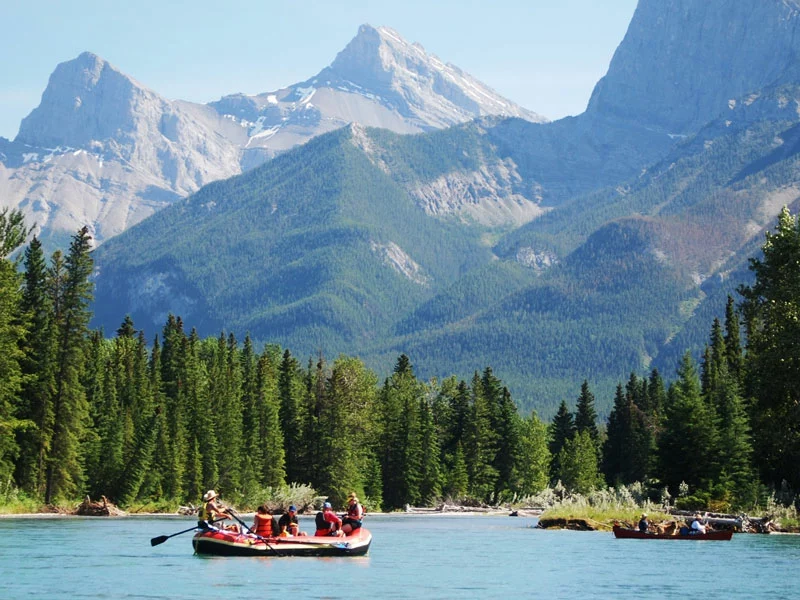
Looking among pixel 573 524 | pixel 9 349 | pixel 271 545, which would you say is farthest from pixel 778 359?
pixel 9 349

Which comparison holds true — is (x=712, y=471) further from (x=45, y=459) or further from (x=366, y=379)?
(x=366, y=379)

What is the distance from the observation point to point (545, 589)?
61844 millimetres

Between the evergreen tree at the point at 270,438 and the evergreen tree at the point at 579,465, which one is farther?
the evergreen tree at the point at 579,465

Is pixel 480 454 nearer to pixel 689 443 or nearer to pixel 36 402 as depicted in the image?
pixel 689 443

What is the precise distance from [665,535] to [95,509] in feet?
152

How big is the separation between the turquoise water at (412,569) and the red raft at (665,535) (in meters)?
0.64

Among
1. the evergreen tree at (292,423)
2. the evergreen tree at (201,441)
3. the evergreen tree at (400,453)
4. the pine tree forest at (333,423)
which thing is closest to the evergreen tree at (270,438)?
the pine tree forest at (333,423)

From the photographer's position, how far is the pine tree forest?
338ft

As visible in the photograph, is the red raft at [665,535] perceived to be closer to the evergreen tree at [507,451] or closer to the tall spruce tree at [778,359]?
the tall spruce tree at [778,359]

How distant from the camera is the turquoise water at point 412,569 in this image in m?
59.5

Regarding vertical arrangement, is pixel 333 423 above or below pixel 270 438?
above

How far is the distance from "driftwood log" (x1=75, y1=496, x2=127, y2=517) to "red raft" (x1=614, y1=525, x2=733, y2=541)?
41970mm

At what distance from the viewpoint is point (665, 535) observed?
88.8 meters

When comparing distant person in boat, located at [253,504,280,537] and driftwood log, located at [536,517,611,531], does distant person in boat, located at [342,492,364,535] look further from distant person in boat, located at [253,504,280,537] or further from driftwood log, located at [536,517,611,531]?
driftwood log, located at [536,517,611,531]
